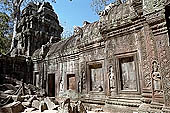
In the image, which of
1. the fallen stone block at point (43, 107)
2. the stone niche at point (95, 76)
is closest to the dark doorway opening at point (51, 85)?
the fallen stone block at point (43, 107)

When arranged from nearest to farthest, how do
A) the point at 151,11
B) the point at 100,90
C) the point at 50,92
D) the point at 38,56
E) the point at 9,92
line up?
the point at 151,11
the point at 100,90
the point at 9,92
the point at 50,92
the point at 38,56

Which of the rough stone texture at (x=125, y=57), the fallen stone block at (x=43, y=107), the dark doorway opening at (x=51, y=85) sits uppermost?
the rough stone texture at (x=125, y=57)

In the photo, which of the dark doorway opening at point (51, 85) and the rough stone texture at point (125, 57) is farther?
the dark doorway opening at point (51, 85)

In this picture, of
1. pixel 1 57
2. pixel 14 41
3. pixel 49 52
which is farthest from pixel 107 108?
pixel 14 41

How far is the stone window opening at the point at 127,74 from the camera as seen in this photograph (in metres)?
5.21

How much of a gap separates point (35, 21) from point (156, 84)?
487 inches

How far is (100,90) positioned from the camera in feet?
21.5

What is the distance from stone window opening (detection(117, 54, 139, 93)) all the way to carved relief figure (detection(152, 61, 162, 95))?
86 centimetres

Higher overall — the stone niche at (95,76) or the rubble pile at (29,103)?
the stone niche at (95,76)

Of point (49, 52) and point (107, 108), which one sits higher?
point (49, 52)

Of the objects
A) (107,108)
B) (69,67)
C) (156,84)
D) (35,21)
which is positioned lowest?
(107,108)

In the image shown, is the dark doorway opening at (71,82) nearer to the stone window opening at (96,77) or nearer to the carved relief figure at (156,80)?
the stone window opening at (96,77)

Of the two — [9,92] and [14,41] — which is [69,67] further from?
[14,41]

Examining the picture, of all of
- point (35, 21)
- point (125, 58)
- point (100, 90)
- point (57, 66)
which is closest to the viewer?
point (125, 58)
